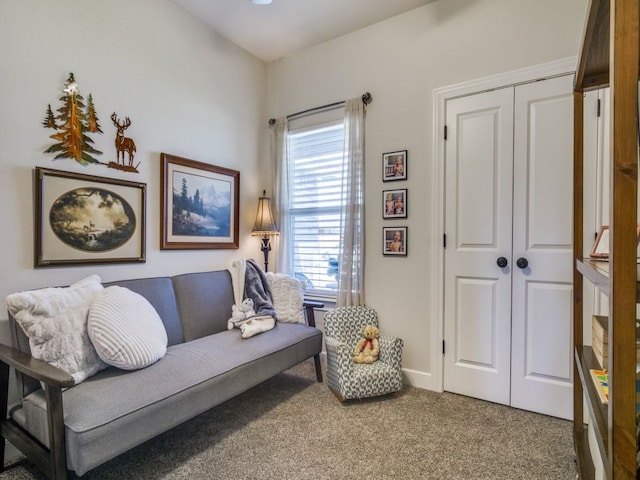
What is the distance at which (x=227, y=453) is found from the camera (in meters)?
1.83

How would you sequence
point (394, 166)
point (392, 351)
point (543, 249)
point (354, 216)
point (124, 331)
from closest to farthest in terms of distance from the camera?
point (124, 331) → point (543, 249) → point (392, 351) → point (394, 166) → point (354, 216)

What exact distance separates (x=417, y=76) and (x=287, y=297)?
2.04 m

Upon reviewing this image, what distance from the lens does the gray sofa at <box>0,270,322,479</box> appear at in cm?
132

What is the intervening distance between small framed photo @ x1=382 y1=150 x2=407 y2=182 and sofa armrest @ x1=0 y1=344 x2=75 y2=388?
237cm

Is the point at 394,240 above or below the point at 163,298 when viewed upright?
above

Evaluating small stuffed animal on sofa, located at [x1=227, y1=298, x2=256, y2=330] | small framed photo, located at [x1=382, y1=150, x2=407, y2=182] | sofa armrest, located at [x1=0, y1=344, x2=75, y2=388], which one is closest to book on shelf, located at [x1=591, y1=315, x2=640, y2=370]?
small framed photo, located at [x1=382, y1=150, x2=407, y2=182]

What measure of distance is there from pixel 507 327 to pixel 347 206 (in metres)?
1.50

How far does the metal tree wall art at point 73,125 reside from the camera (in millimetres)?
2014

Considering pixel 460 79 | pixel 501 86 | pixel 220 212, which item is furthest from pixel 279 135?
pixel 501 86

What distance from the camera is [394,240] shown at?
2795 millimetres

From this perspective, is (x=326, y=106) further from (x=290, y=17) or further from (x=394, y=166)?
(x=394, y=166)

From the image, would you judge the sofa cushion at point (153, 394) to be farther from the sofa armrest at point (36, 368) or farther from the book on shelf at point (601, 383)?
the book on shelf at point (601, 383)

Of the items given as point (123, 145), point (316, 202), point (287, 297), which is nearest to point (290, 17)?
point (316, 202)

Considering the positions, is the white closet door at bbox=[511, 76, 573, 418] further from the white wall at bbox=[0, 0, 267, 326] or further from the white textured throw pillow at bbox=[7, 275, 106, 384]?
the white textured throw pillow at bbox=[7, 275, 106, 384]
